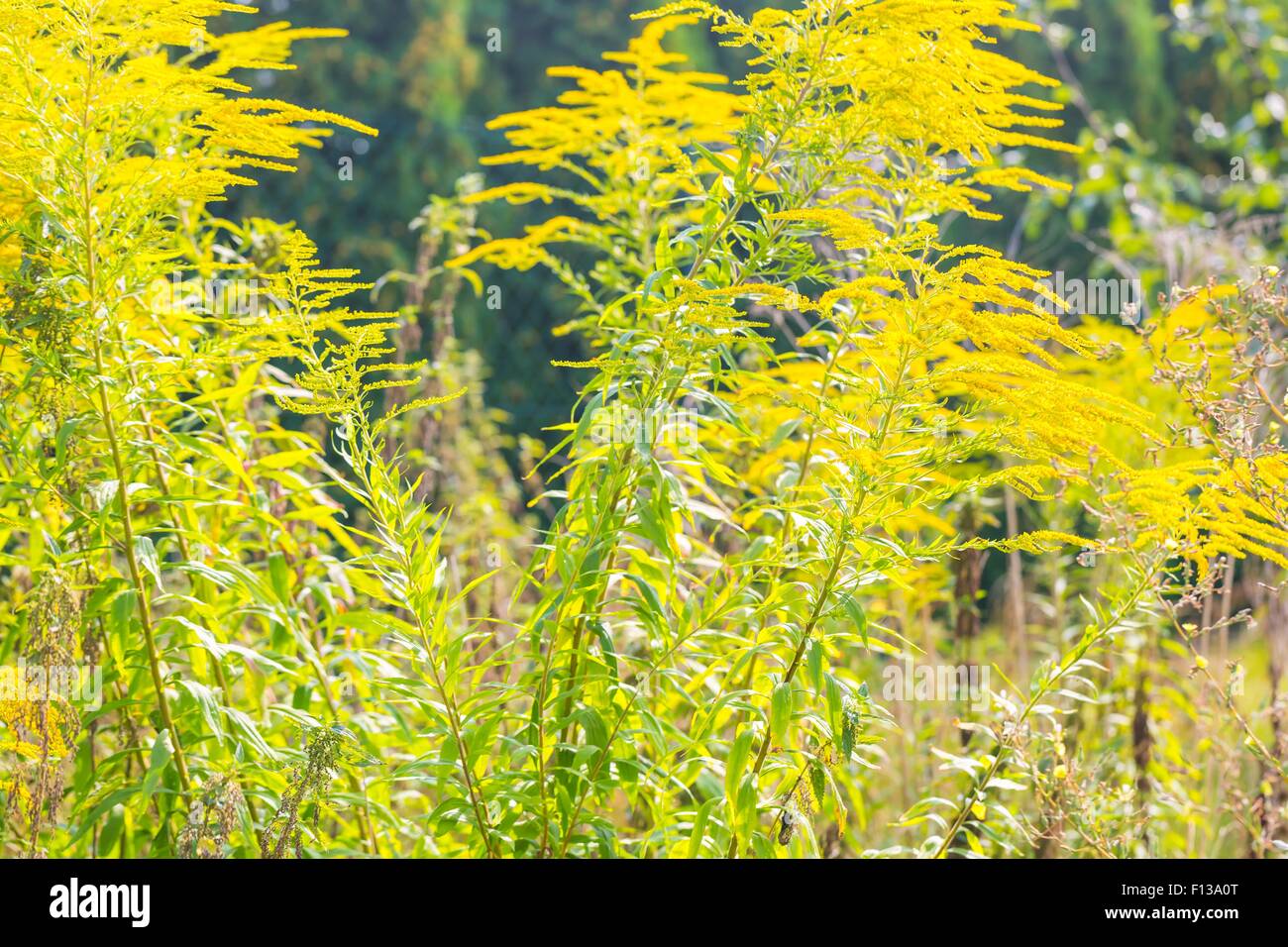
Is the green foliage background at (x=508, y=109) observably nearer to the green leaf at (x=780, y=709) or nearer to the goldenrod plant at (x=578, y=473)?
the goldenrod plant at (x=578, y=473)

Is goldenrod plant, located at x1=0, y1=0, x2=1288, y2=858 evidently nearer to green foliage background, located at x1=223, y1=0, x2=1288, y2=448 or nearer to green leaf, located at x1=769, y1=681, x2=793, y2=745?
green leaf, located at x1=769, y1=681, x2=793, y2=745

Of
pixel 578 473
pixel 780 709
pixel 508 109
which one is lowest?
pixel 780 709

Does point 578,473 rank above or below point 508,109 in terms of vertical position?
below

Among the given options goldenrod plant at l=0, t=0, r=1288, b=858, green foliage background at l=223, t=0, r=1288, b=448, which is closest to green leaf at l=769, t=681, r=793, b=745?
goldenrod plant at l=0, t=0, r=1288, b=858

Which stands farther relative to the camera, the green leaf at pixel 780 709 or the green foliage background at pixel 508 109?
the green foliage background at pixel 508 109

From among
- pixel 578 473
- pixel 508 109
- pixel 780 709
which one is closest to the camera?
pixel 780 709

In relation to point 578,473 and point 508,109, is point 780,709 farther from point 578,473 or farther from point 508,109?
point 508,109

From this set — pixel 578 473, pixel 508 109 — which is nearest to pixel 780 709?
pixel 578 473

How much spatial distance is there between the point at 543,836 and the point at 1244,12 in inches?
237

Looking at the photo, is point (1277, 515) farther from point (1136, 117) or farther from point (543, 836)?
point (1136, 117)

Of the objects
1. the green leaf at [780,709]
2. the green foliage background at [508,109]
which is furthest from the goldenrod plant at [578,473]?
the green foliage background at [508,109]

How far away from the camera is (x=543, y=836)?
239 centimetres
